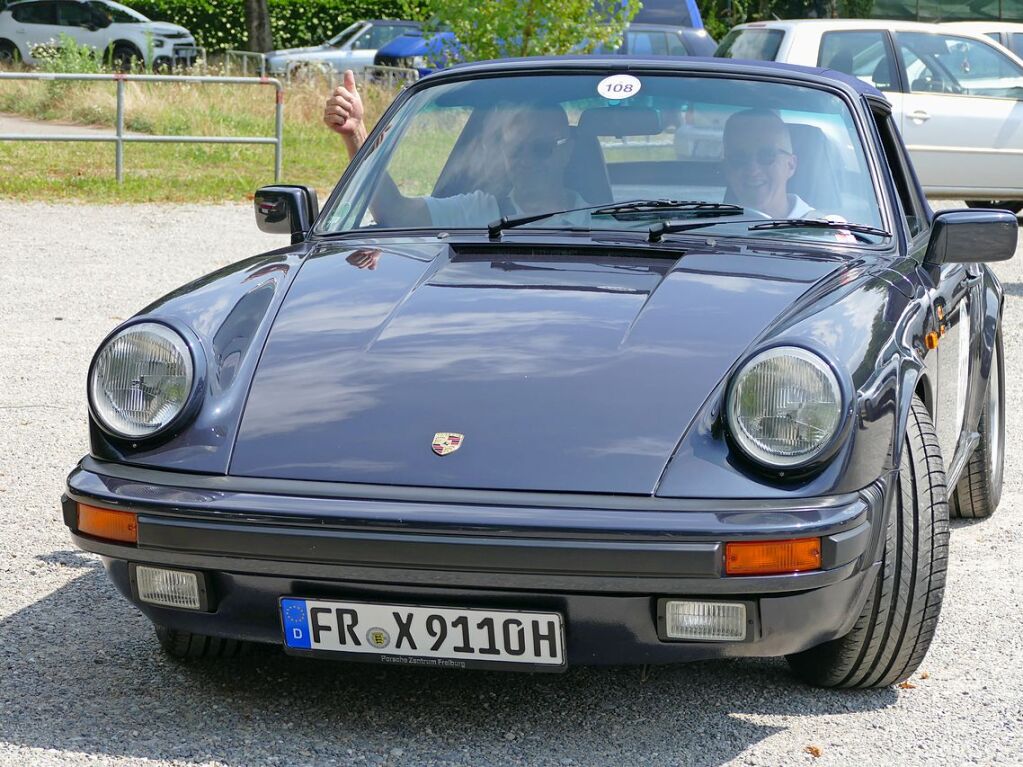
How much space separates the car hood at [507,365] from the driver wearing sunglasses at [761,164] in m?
0.33

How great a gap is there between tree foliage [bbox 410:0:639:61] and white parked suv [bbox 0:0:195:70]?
15.8 meters

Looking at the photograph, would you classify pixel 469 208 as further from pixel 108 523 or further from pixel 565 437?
pixel 108 523

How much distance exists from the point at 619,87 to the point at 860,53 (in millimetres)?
7808

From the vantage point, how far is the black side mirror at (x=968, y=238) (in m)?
3.86

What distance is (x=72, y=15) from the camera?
27.7m

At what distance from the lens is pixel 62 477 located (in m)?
5.16

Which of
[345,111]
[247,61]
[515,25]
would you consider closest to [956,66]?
[515,25]

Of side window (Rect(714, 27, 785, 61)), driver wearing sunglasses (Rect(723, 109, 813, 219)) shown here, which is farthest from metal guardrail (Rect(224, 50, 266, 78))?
driver wearing sunglasses (Rect(723, 109, 813, 219))

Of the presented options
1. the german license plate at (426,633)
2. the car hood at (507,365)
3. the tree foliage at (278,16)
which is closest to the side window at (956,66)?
the car hood at (507,365)

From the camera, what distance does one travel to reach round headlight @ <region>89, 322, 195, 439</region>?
3131mm

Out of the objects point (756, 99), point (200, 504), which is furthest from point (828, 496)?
point (756, 99)

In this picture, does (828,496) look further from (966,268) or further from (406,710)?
(966,268)

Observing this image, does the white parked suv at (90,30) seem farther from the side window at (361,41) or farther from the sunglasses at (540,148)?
the sunglasses at (540,148)

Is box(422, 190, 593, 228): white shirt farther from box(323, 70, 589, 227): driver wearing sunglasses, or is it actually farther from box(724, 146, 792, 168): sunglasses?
box(724, 146, 792, 168): sunglasses
